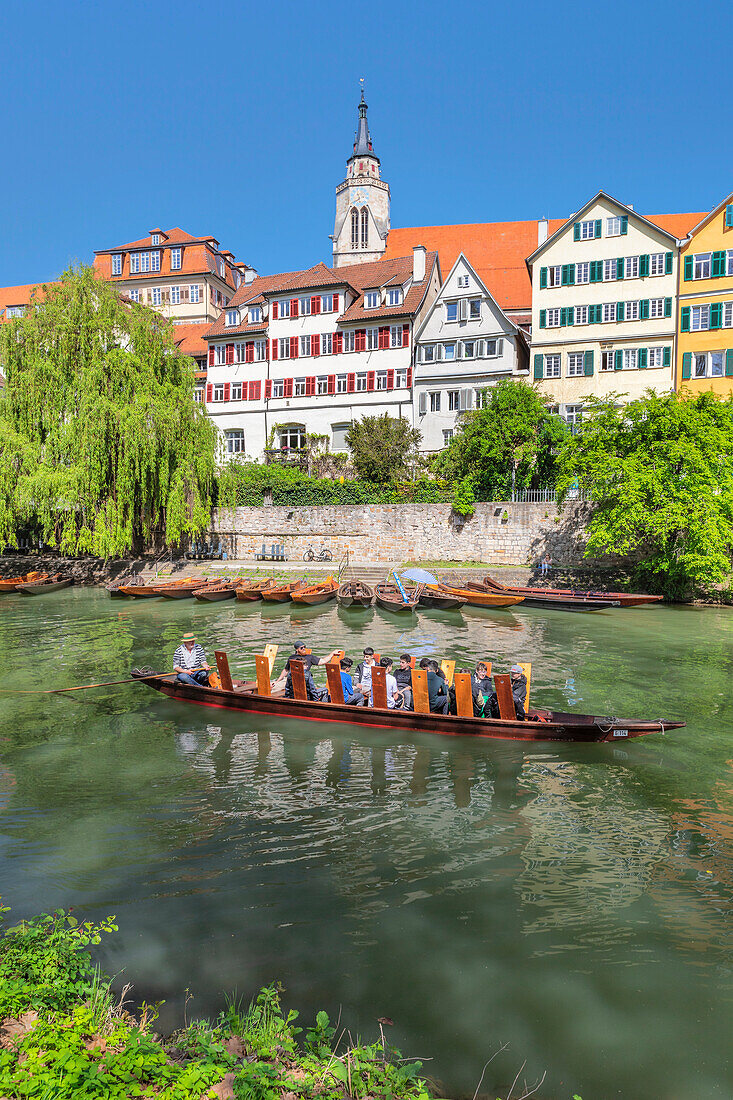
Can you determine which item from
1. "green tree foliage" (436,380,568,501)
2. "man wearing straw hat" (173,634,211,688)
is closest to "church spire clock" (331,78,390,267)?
"green tree foliage" (436,380,568,501)

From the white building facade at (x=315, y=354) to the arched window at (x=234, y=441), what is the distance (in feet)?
0.20

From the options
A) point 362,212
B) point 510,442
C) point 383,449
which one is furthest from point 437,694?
point 362,212

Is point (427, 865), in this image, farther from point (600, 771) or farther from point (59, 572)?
point (59, 572)

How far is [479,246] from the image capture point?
4825 cm

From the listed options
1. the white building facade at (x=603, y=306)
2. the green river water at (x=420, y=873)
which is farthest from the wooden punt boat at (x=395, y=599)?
the white building facade at (x=603, y=306)

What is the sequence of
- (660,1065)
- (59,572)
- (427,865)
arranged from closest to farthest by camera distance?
(660,1065) → (427,865) → (59,572)

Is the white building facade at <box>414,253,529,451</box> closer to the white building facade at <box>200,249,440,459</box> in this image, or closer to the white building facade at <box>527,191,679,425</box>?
the white building facade at <box>200,249,440,459</box>

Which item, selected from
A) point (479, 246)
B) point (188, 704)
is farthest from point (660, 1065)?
point (479, 246)

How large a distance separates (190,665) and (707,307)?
30431 millimetres

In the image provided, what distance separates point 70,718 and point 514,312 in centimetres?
3536

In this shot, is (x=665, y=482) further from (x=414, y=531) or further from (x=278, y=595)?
(x=278, y=595)

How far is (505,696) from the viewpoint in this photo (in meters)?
10.7

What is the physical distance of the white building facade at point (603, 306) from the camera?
110ft

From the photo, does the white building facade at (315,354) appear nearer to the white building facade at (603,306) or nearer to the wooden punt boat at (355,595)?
the white building facade at (603,306)
